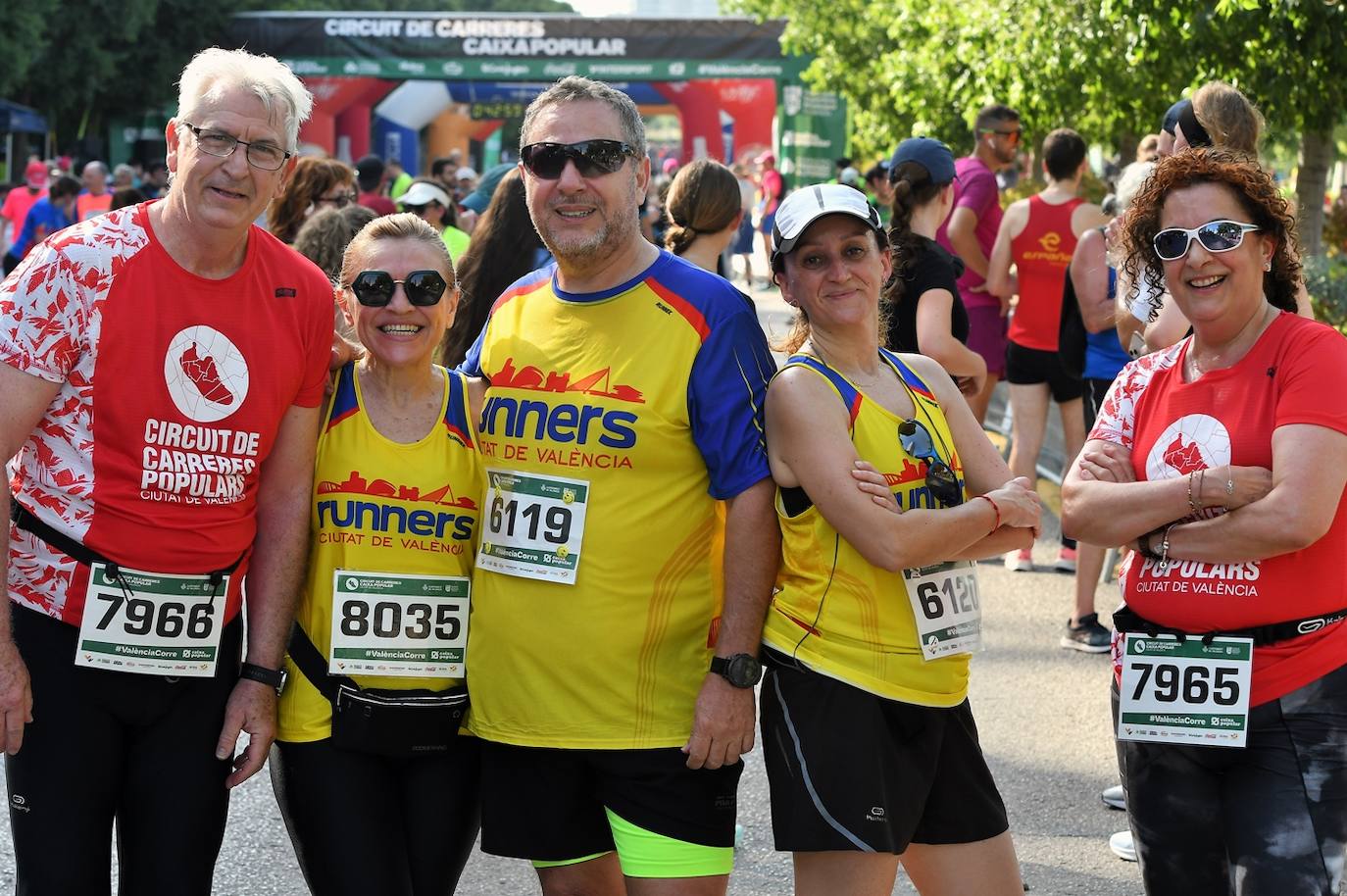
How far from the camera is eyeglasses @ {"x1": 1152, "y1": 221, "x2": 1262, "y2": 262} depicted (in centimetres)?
326

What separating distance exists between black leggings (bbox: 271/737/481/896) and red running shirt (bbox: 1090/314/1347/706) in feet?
4.99

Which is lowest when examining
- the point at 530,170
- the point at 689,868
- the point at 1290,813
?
the point at 689,868

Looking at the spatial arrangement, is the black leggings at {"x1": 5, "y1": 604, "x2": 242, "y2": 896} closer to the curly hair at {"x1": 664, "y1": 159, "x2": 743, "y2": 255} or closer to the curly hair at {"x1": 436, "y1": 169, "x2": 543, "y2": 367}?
the curly hair at {"x1": 436, "y1": 169, "x2": 543, "y2": 367}

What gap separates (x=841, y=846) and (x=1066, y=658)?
13.1 ft

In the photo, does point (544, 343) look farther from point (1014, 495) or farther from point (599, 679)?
point (1014, 495)

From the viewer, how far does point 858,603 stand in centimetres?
324

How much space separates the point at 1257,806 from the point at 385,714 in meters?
1.76

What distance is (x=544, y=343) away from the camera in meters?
3.45

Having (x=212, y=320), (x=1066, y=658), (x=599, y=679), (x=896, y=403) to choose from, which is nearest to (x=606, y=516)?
(x=599, y=679)

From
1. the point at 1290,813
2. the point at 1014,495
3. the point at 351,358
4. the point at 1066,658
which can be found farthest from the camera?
the point at 1066,658

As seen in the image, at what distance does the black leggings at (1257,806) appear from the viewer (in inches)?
121

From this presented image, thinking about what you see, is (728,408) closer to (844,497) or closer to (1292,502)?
(844,497)

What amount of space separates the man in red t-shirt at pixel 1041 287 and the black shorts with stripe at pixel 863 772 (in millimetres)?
5144

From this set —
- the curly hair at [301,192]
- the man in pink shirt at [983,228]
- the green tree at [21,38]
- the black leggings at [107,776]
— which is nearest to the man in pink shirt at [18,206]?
the curly hair at [301,192]
